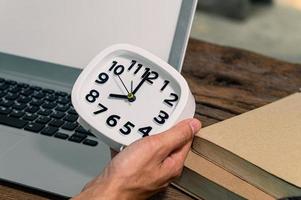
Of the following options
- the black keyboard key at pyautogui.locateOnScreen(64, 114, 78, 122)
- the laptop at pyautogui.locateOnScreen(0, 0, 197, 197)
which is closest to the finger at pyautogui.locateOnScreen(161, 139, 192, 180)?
the laptop at pyautogui.locateOnScreen(0, 0, 197, 197)

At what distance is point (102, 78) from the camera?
27.4 inches

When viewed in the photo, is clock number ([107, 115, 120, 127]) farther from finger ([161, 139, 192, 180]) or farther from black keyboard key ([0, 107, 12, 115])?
black keyboard key ([0, 107, 12, 115])

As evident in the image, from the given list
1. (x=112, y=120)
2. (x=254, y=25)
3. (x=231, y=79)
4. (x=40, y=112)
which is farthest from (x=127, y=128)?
(x=254, y=25)

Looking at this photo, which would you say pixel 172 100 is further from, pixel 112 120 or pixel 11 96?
pixel 11 96

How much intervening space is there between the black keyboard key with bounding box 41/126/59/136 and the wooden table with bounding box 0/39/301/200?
25 cm

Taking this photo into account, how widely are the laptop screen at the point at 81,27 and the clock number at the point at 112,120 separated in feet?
0.74

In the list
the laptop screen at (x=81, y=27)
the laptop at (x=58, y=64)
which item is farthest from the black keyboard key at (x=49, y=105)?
the laptop screen at (x=81, y=27)

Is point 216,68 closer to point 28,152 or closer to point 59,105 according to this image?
point 59,105

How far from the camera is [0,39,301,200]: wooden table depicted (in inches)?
37.7

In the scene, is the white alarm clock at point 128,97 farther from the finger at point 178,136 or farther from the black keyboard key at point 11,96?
the black keyboard key at point 11,96

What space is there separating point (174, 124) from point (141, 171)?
0.07 meters

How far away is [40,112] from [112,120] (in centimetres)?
21

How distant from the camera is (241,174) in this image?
2.07ft

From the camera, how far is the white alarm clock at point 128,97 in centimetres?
65
